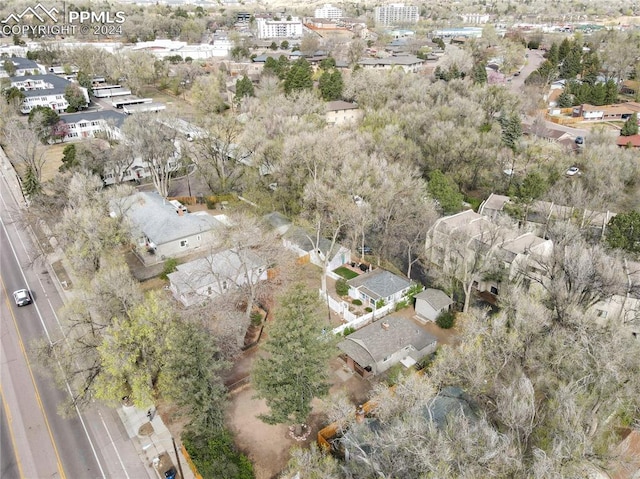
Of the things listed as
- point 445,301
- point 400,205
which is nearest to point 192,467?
point 445,301

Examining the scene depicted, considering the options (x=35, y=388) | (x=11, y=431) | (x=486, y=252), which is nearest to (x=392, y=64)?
(x=486, y=252)

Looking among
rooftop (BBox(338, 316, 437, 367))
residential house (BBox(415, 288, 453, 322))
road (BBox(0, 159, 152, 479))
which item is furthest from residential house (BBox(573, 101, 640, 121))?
road (BBox(0, 159, 152, 479))

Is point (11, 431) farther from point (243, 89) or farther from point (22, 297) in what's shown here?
point (243, 89)

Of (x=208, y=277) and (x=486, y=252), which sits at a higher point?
(x=486, y=252)

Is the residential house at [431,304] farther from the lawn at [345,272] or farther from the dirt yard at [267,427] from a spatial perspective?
the dirt yard at [267,427]

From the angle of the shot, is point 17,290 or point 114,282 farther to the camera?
point 17,290

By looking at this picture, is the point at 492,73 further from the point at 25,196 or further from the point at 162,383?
the point at 162,383
